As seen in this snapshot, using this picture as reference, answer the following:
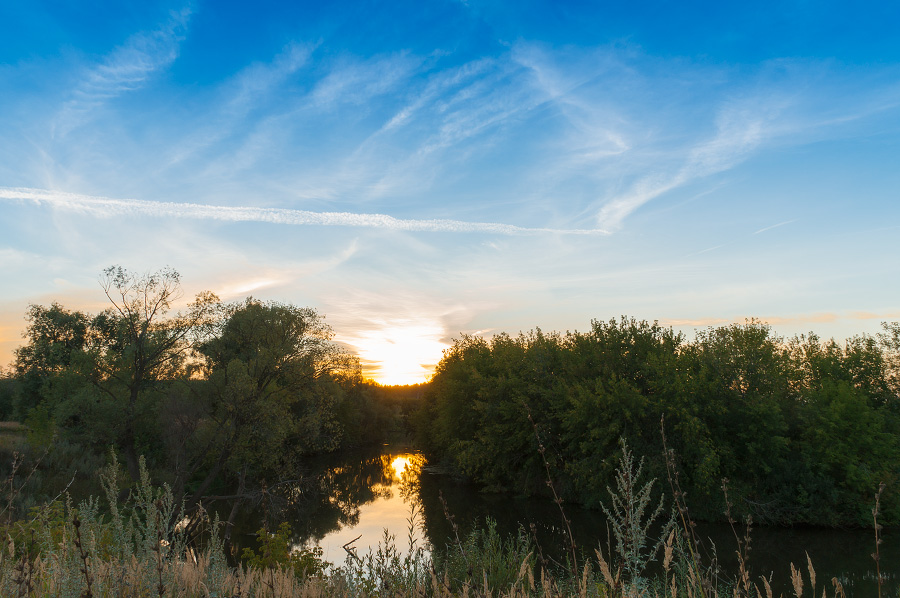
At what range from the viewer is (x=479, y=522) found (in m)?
26.5

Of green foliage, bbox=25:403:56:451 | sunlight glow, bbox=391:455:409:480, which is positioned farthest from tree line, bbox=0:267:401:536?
sunlight glow, bbox=391:455:409:480

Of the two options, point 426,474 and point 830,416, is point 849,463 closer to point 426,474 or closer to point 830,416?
point 830,416

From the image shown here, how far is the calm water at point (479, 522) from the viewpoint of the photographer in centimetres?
1969

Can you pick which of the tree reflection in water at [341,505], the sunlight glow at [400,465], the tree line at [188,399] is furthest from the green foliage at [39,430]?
the sunlight glow at [400,465]

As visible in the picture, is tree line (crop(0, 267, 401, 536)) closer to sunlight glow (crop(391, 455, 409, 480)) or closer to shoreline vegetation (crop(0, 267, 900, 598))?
shoreline vegetation (crop(0, 267, 900, 598))

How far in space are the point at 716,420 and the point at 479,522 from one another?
13408 millimetres

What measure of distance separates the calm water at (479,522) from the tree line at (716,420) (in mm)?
1628

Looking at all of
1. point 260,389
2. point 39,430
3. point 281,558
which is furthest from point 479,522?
point 39,430

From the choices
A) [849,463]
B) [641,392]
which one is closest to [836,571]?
[849,463]

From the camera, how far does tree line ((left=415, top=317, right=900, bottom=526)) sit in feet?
85.0

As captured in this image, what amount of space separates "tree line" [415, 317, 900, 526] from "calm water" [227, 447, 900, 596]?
163cm

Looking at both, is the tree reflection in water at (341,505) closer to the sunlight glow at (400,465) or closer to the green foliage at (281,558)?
the sunlight glow at (400,465)

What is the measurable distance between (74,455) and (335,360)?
596 inches

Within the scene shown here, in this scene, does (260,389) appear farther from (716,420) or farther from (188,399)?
(716,420)
